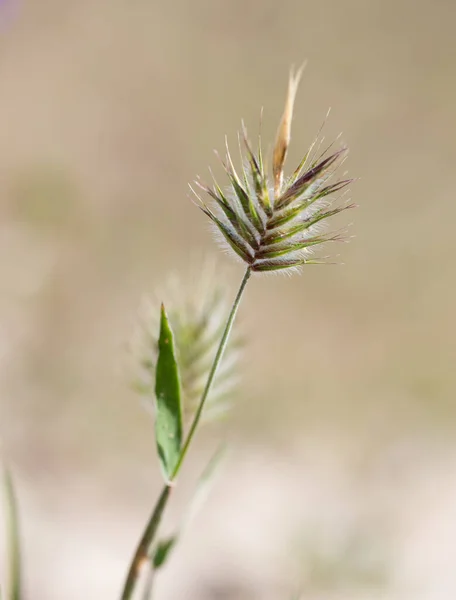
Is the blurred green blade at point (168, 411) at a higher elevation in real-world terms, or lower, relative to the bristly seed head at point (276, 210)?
lower

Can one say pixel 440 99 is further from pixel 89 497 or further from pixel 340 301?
pixel 89 497

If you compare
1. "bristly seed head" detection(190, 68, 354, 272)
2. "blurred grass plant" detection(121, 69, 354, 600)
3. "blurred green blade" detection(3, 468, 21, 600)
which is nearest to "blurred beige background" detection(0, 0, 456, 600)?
"blurred green blade" detection(3, 468, 21, 600)

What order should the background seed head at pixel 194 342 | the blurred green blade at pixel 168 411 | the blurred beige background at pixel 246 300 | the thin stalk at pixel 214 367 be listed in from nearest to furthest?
the thin stalk at pixel 214 367, the blurred green blade at pixel 168 411, the background seed head at pixel 194 342, the blurred beige background at pixel 246 300

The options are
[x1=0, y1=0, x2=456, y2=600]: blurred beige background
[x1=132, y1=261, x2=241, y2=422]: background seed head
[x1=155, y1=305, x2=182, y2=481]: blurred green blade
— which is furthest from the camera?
[x1=0, y1=0, x2=456, y2=600]: blurred beige background

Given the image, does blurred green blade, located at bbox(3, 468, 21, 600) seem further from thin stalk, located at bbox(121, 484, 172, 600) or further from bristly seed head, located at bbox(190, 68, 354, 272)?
bristly seed head, located at bbox(190, 68, 354, 272)

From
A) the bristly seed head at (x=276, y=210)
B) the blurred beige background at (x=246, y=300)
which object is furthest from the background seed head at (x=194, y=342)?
the blurred beige background at (x=246, y=300)

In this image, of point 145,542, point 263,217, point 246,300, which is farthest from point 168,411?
point 246,300

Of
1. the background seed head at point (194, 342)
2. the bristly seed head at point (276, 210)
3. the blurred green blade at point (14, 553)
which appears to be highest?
the bristly seed head at point (276, 210)

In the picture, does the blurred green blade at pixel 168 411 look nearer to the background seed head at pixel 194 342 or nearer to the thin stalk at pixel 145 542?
the thin stalk at pixel 145 542
